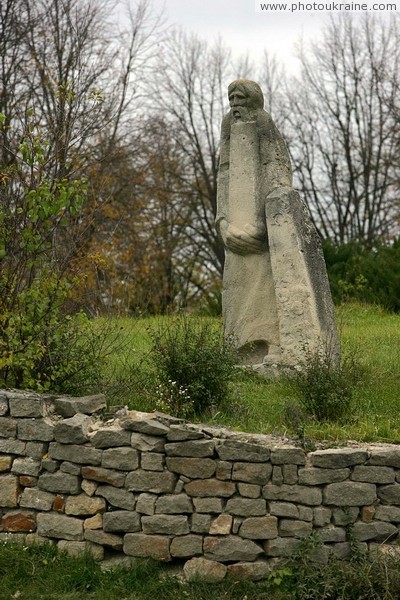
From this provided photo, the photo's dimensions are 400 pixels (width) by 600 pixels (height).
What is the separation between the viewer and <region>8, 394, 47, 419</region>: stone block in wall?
23.0 feet

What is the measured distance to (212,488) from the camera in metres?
6.55

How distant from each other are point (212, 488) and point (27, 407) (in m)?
1.52

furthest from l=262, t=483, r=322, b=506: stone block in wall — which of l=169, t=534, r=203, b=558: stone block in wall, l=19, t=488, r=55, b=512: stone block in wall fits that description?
l=19, t=488, r=55, b=512: stone block in wall

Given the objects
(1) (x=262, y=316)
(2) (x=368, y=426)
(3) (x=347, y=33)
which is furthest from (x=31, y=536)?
(3) (x=347, y=33)

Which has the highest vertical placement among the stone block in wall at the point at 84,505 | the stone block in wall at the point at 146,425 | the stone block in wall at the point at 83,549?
the stone block in wall at the point at 146,425

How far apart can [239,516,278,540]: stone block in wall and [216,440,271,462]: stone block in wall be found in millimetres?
415

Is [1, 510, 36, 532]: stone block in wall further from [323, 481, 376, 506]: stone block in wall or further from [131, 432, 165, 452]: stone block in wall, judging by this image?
[323, 481, 376, 506]: stone block in wall

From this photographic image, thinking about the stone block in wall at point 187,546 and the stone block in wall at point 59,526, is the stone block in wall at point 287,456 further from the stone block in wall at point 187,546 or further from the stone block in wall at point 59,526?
the stone block in wall at point 59,526

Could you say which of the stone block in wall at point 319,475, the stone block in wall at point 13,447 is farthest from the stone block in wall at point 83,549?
the stone block in wall at point 319,475

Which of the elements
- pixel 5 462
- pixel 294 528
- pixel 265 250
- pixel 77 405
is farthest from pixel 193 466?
pixel 265 250

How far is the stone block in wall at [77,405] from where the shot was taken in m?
7.09

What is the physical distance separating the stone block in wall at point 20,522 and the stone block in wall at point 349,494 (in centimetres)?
214

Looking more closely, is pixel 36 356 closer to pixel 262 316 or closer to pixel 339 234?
pixel 262 316

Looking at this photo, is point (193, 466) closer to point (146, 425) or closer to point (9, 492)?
point (146, 425)
